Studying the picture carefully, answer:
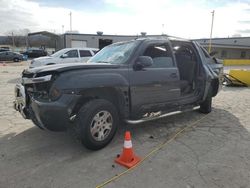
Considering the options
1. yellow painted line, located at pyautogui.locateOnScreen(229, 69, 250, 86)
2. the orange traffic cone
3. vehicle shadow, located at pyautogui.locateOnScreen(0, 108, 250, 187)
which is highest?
yellow painted line, located at pyautogui.locateOnScreen(229, 69, 250, 86)

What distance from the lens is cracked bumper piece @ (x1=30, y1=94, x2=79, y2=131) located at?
11.0ft

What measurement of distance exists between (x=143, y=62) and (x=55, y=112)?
1705mm

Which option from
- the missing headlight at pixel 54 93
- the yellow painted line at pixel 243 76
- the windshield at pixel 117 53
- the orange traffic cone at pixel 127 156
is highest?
the windshield at pixel 117 53

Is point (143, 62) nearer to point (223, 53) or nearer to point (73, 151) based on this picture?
point (73, 151)

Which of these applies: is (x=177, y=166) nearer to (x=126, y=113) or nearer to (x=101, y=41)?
(x=126, y=113)

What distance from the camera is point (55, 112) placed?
337 centimetres

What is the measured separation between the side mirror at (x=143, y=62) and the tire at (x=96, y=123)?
2.80 ft

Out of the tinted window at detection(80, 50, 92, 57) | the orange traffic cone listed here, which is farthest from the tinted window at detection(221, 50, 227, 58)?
the orange traffic cone

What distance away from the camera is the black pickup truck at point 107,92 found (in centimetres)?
343

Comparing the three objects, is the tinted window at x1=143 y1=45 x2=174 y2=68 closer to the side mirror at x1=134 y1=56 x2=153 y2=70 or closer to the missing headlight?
the side mirror at x1=134 y1=56 x2=153 y2=70

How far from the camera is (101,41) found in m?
39.2

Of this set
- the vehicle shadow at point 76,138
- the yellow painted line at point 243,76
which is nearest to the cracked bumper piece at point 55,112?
the vehicle shadow at point 76,138

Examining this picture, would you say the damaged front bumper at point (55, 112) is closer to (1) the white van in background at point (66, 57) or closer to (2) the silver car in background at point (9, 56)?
(1) the white van in background at point (66, 57)

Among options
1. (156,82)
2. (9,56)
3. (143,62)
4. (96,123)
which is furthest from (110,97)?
(9,56)
